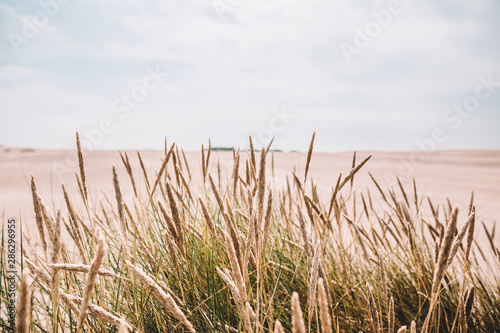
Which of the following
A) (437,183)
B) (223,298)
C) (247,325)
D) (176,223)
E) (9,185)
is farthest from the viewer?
(437,183)

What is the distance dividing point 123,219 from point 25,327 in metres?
0.45

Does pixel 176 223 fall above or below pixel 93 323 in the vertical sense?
above

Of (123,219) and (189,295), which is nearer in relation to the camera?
(123,219)

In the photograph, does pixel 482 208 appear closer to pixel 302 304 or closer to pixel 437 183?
pixel 437 183

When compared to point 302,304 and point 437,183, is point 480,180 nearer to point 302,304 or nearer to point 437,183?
point 437,183

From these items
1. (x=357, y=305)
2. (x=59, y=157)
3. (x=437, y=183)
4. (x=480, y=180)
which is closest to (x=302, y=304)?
(x=357, y=305)

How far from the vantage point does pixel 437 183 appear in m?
11.5

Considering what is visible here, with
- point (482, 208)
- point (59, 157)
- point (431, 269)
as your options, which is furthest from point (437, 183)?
point (59, 157)

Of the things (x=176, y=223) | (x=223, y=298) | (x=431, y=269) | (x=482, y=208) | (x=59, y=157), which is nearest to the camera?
(x=176, y=223)

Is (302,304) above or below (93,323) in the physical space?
below

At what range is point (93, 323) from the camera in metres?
1.04

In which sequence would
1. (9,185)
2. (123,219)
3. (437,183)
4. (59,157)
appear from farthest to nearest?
Answer: (59,157)
(437,183)
(9,185)
(123,219)

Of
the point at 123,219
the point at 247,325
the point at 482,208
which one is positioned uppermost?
the point at 123,219

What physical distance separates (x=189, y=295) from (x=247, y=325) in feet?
2.48
